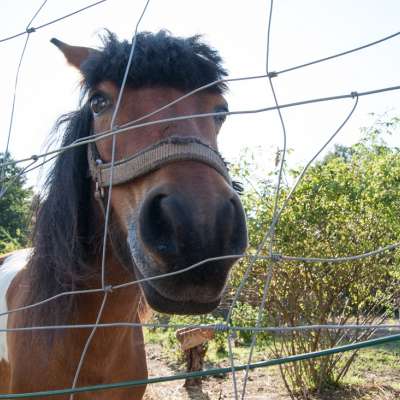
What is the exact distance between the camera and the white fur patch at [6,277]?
2.37m

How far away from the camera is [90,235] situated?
2.15 m

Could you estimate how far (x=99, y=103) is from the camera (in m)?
2.04

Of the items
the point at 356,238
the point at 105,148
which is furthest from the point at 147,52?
the point at 356,238

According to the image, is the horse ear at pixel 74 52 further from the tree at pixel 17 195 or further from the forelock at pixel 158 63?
the tree at pixel 17 195

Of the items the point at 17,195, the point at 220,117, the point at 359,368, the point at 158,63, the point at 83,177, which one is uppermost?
the point at 17,195

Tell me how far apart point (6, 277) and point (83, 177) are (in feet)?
2.98

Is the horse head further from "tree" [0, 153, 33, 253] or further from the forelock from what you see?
"tree" [0, 153, 33, 253]

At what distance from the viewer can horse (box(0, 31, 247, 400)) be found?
1483 millimetres

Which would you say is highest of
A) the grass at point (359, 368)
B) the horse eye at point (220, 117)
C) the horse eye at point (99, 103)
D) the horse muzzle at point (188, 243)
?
the horse eye at point (99, 103)

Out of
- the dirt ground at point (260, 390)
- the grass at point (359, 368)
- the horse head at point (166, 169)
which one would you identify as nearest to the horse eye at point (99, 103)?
the horse head at point (166, 169)

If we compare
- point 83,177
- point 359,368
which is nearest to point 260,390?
point 359,368

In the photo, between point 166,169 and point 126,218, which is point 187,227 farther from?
point 126,218

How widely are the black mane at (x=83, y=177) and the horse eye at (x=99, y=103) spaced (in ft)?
0.19

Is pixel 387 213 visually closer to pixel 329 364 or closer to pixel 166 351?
pixel 329 364
